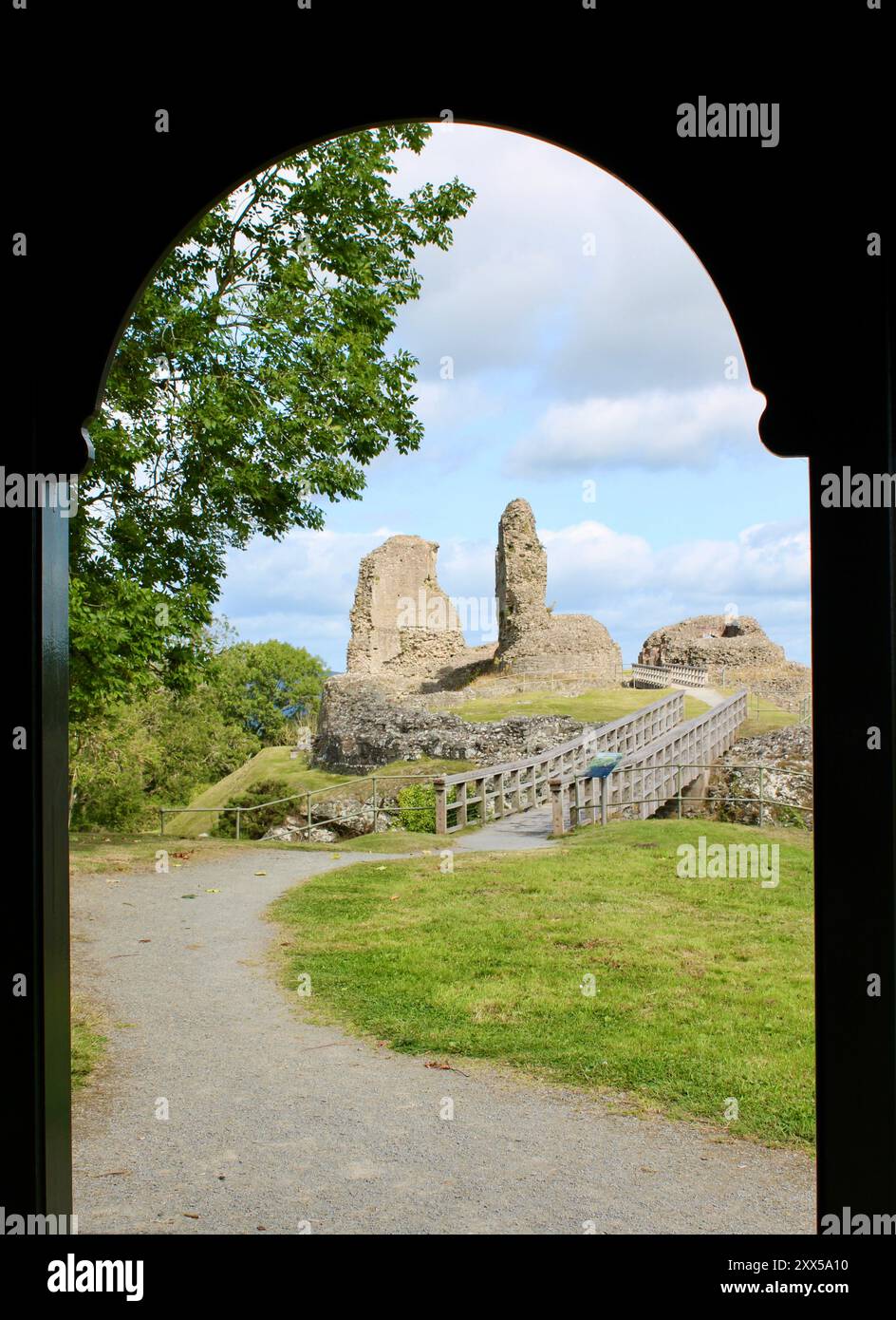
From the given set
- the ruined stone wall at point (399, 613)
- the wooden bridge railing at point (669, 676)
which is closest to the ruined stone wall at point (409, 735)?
the ruined stone wall at point (399, 613)

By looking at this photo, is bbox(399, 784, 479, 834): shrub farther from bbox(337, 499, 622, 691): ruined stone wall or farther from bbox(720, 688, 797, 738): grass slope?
bbox(337, 499, 622, 691): ruined stone wall

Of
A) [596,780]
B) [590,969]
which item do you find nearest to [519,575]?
[596,780]

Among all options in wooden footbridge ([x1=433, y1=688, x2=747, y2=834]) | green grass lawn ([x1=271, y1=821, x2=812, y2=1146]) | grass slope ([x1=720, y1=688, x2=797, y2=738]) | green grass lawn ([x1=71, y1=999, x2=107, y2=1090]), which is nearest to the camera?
green grass lawn ([x1=71, y1=999, x2=107, y2=1090])

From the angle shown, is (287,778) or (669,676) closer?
(287,778)

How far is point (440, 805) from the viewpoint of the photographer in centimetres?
1403

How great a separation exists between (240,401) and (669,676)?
20.6m

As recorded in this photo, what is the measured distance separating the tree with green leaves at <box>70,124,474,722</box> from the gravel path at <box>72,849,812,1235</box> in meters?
4.44

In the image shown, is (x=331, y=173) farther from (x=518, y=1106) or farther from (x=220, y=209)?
(x=518, y=1106)

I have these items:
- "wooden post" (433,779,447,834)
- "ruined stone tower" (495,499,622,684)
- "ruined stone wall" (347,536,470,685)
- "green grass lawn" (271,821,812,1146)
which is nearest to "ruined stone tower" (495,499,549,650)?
"ruined stone tower" (495,499,622,684)

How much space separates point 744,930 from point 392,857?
14.8ft

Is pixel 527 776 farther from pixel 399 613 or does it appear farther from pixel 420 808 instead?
pixel 399 613

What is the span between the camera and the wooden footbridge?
13984 mm

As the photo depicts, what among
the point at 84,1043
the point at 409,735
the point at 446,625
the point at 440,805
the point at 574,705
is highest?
the point at 446,625
